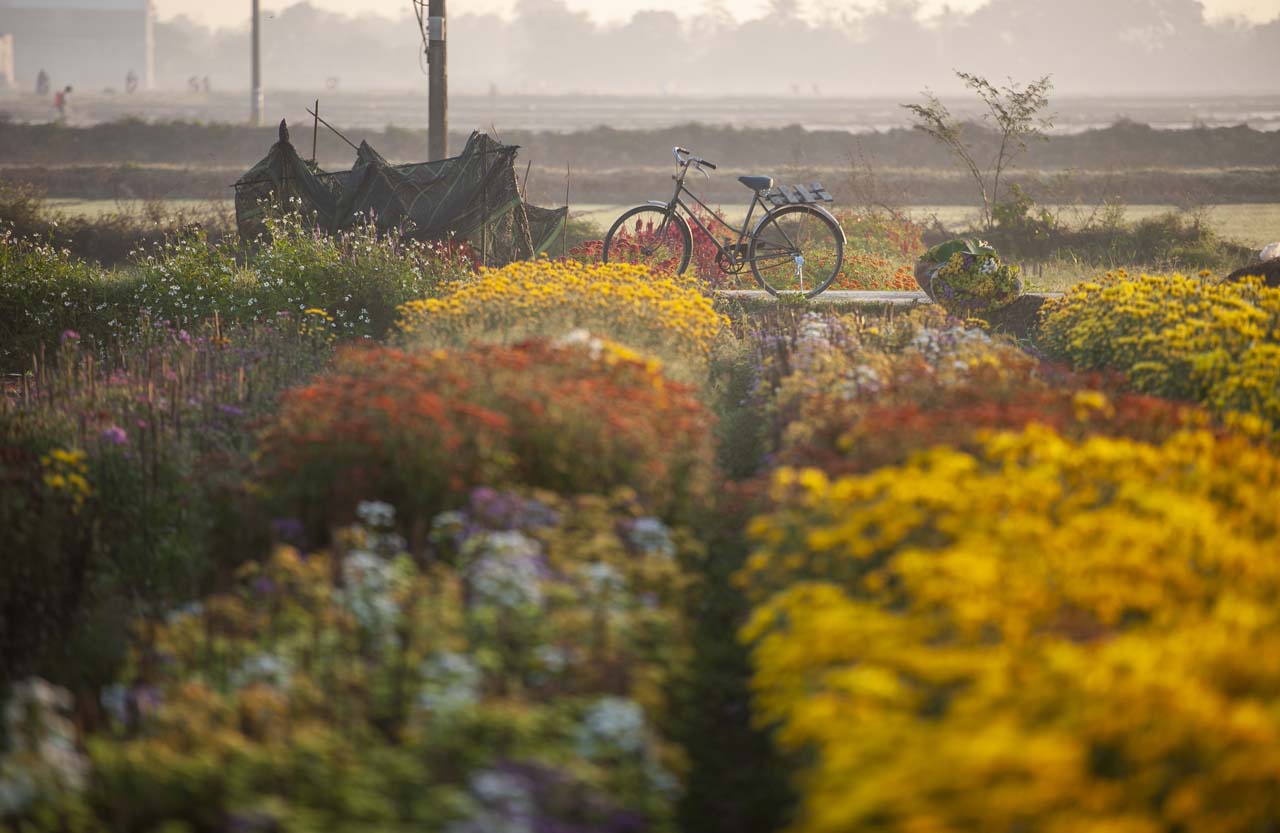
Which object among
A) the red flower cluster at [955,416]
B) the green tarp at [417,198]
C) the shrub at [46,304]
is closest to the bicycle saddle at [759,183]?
the green tarp at [417,198]

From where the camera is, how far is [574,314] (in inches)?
341

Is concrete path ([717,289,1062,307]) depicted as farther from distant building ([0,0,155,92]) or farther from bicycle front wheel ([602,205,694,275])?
distant building ([0,0,155,92])

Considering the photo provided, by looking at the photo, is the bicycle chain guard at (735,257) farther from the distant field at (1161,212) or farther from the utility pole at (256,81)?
the utility pole at (256,81)

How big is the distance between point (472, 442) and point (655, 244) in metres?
7.18

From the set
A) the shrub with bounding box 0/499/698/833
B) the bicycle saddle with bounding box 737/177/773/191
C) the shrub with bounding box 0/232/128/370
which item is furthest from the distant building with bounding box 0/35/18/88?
the shrub with bounding box 0/499/698/833

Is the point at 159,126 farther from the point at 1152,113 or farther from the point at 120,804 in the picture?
the point at 1152,113

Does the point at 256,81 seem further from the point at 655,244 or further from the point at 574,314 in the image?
the point at 574,314

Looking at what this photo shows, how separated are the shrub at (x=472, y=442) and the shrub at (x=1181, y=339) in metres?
2.72

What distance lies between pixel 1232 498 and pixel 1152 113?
65.6m

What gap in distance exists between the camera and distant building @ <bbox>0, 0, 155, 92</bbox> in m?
126

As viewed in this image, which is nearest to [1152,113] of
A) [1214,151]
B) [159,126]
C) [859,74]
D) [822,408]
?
[1214,151]

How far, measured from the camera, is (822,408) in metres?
6.33


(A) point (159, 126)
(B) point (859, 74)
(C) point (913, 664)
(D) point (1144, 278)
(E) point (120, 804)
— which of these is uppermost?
(B) point (859, 74)

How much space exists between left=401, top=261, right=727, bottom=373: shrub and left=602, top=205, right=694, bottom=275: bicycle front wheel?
2.59 m
